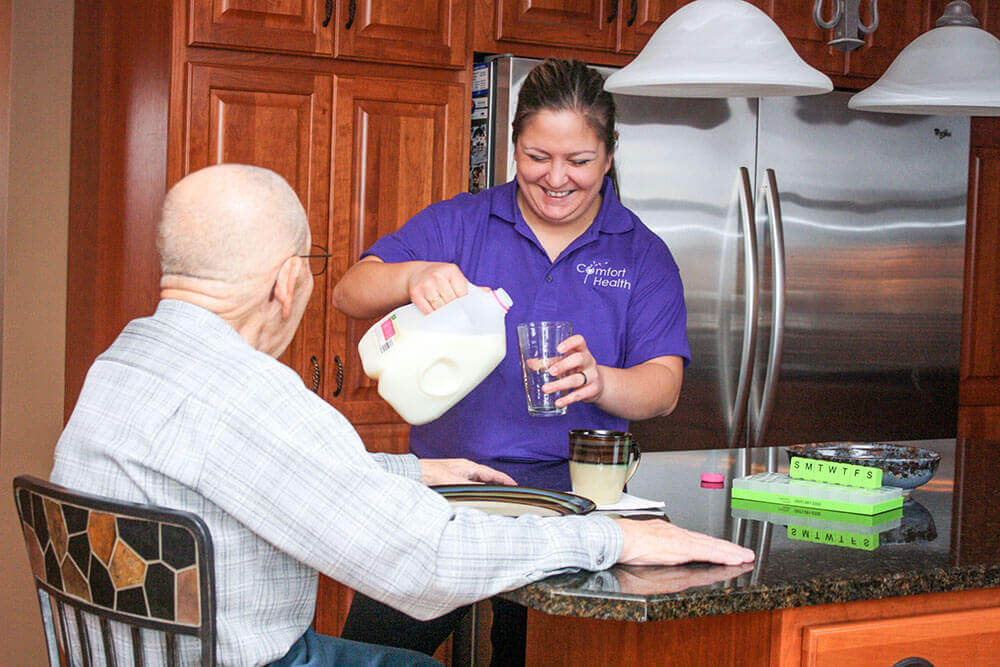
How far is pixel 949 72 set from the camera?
186 centimetres

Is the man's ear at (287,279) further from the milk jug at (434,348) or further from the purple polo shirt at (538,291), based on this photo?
the purple polo shirt at (538,291)

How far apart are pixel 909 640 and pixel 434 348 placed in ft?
2.47

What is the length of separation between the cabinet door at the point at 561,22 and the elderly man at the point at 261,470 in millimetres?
1750

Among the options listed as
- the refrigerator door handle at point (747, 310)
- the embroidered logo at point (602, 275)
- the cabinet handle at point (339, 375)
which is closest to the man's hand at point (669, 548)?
the embroidered logo at point (602, 275)

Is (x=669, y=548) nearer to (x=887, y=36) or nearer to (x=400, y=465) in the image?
(x=400, y=465)

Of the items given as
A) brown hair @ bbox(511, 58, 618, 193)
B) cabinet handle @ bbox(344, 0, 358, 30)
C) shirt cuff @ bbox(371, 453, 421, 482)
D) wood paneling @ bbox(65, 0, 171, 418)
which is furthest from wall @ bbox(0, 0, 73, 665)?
shirt cuff @ bbox(371, 453, 421, 482)

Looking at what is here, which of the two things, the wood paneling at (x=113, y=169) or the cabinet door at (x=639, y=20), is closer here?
the wood paneling at (x=113, y=169)

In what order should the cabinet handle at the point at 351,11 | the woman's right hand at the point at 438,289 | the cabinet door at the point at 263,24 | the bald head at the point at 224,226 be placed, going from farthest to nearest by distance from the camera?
the cabinet handle at the point at 351,11
the cabinet door at the point at 263,24
the woman's right hand at the point at 438,289
the bald head at the point at 224,226

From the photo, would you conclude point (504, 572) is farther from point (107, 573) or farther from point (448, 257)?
point (448, 257)

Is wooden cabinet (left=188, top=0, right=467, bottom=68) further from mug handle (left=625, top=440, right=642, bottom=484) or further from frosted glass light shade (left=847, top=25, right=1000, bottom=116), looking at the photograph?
mug handle (left=625, top=440, right=642, bottom=484)

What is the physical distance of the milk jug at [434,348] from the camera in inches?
66.0

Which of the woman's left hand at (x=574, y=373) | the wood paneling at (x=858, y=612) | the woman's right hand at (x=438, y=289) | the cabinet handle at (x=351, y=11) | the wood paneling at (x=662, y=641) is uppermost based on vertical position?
the cabinet handle at (x=351, y=11)

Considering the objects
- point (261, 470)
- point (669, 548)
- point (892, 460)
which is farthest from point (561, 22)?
point (261, 470)

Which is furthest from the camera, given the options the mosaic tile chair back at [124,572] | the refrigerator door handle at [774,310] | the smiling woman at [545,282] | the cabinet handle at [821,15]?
the refrigerator door handle at [774,310]
